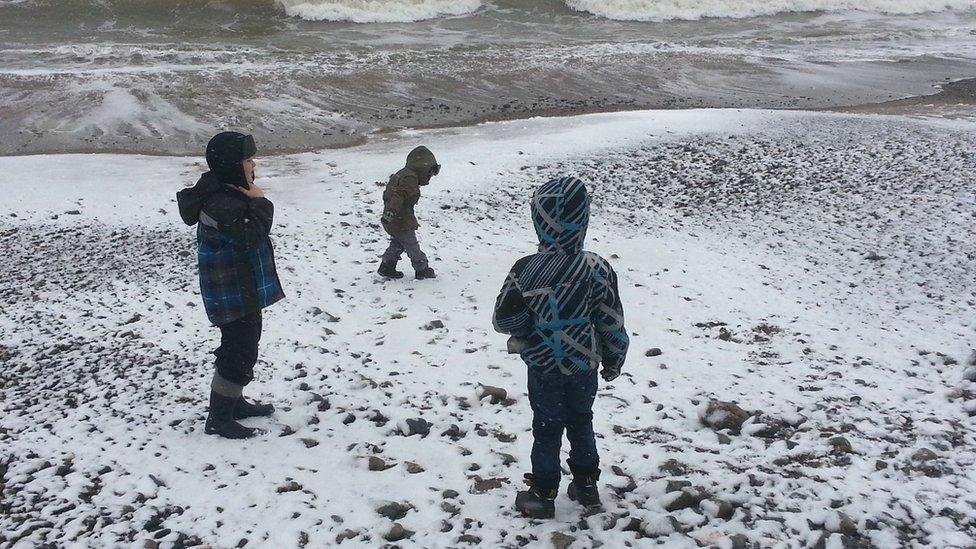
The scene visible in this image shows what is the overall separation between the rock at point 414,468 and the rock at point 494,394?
111cm

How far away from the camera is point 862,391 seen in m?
5.98

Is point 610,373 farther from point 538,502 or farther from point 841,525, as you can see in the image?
point 841,525

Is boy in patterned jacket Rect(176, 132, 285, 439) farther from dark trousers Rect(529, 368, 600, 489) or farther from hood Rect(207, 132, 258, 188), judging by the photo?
dark trousers Rect(529, 368, 600, 489)

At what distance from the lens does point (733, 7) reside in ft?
133

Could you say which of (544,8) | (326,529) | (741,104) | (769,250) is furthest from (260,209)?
(544,8)

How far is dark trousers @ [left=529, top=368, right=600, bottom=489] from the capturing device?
4.05 meters

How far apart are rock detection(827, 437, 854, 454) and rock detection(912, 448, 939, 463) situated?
391mm

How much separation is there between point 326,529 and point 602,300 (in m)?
2.19

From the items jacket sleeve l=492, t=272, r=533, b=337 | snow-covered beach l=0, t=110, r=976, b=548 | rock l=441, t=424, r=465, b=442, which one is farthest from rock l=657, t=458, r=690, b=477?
jacket sleeve l=492, t=272, r=533, b=337

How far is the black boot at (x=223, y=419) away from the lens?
5.22m

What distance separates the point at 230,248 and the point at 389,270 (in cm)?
397

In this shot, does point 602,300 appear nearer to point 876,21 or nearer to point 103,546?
point 103,546

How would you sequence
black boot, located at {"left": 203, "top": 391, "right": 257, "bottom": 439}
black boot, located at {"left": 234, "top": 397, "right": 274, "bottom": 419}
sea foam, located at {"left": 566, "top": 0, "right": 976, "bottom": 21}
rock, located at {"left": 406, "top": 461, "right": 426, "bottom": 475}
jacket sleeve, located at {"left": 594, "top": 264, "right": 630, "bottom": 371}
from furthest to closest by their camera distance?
1. sea foam, located at {"left": 566, "top": 0, "right": 976, "bottom": 21}
2. black boot, located at {"left": 234, "top": 397, "right": 274, "bottom": 419}
3. black boot, located at {"left": 203, "top": 391, "right": 257, "bottom": 439}
4. rock, located at {"left": 406, "top": 461, "right": 426, "bottom": 475}
5. jacket sleeve, located at {"left": 594, "top": 264, "right": 630, "bottom": 371}

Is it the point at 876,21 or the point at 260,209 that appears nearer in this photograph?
the point at 260,209
